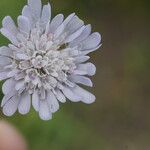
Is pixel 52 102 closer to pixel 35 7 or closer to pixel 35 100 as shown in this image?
pixel 35 100

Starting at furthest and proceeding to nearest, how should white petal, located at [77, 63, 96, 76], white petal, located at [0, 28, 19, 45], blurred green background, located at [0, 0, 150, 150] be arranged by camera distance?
blurred green background, located at [0, 0, 150, 150]
white petal, located at [77, 63, 96, 76]
white petal, located at [0, 28, 19, 45]

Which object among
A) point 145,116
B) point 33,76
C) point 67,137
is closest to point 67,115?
point 67,137

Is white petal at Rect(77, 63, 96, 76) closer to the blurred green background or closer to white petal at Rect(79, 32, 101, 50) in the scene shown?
white petal at Rect(79, 32, 101, 50)

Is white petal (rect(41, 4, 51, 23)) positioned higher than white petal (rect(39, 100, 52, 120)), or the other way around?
white petal (rect(41, 4, 51, 23))

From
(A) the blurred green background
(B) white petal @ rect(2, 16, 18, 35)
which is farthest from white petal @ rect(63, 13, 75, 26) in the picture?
(A) the blurred green background

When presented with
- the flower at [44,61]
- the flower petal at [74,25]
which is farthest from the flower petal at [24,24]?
the flower petal at [74,25]

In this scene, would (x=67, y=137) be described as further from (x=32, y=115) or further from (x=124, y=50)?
(x=124, y=50)

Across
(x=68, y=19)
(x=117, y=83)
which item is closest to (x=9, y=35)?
(x=68, y=19)
